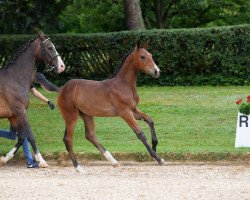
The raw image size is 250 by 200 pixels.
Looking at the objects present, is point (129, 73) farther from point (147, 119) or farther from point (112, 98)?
point (147, 119)

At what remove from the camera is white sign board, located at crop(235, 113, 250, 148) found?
52.5 feet

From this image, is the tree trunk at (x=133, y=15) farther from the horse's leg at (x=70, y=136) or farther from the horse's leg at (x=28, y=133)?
the horse's leg at (x=70, y=136)

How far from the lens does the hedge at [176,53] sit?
80.8 ft

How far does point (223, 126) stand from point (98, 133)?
8.73 feet

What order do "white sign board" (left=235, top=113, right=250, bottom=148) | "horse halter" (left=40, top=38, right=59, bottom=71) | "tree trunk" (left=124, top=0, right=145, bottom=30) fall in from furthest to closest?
"tree trunk" (left=124, top=0, right=145, bottom=30)
"white sign board" (left=235, top=113, right=250, bottom=148)
"horse halter" (left=40, top=38, right=59, bottom=71)

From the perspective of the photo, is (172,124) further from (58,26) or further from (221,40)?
(58,26)


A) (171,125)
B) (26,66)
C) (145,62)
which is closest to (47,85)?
(26,66)

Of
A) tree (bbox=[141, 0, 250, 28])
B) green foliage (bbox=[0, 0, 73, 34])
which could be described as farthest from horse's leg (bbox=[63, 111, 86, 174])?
tree (bbox=[141, 0, 250, 28])

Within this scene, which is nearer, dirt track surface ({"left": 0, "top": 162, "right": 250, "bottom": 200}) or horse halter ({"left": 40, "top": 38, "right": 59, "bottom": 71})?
dirt track surface ({"left": 0, "top": 162, "right": 250, "bottom": 200})

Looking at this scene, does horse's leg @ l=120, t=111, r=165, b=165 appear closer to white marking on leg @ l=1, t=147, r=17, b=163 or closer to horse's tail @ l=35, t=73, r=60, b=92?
horse's tail @ l=35, t=73, r=60, b=92

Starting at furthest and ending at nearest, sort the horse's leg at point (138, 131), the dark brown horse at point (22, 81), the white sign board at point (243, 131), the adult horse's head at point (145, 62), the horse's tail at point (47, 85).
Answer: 1. the horse's tail at point (47, 85)
2. the white sign board at point (243, 131)
3. the dark brown horse at point (22, 81)
4. the adult horse's head at point (145, 62)
5. the horse's leg at point (138, 131)

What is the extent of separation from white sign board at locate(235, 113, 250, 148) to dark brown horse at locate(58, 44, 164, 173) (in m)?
1.64

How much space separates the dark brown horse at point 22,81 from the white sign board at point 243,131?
328cm

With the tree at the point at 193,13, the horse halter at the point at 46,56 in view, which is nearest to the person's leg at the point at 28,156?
the horse halter at the point at 46,56
